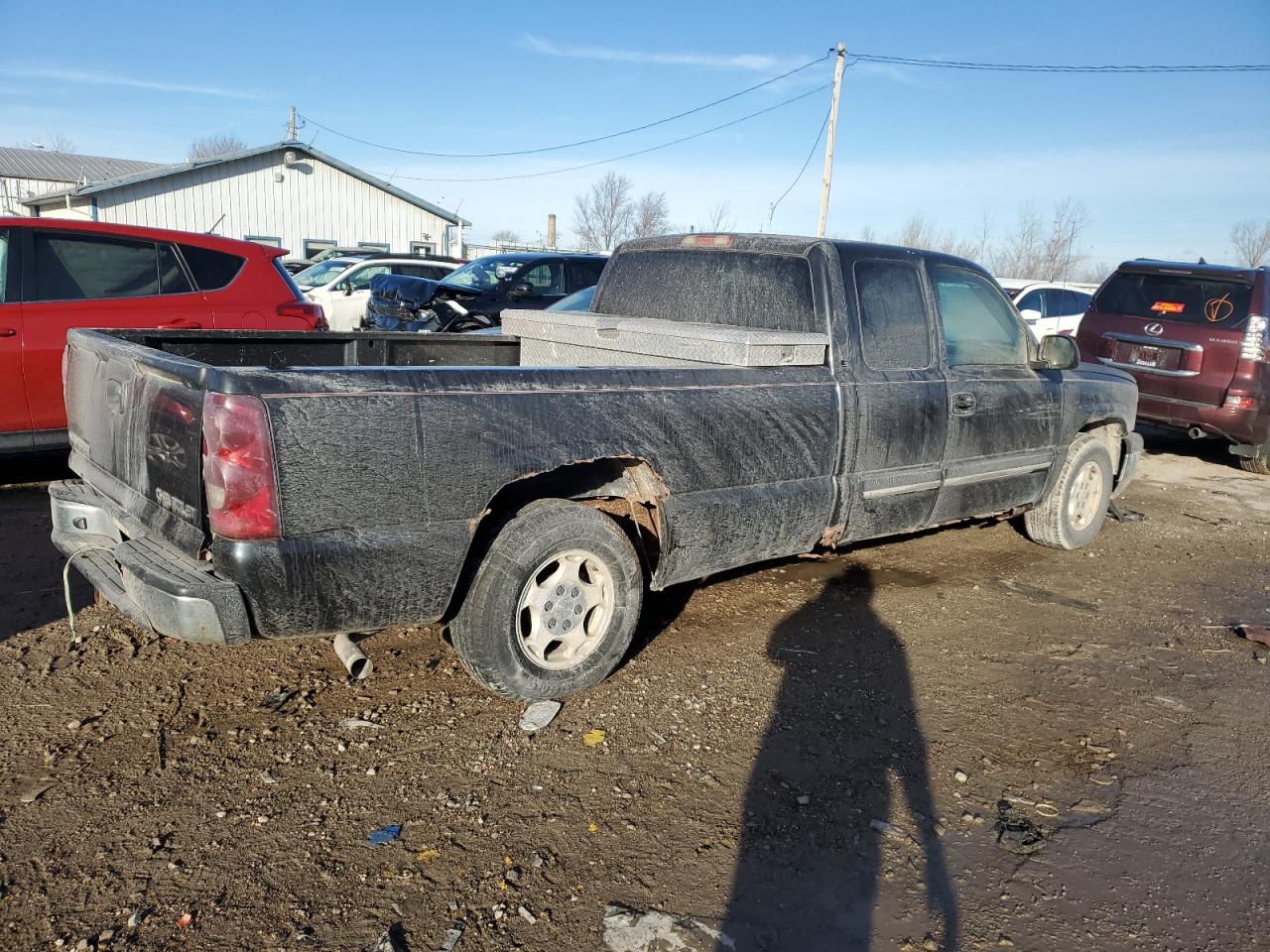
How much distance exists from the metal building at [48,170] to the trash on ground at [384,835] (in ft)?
141

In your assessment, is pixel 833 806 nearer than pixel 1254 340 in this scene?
Yes

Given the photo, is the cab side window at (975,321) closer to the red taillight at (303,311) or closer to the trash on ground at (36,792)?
the trash on ground at (36,792)

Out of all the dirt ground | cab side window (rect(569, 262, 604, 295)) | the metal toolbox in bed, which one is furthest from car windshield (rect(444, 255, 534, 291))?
the dirt ground

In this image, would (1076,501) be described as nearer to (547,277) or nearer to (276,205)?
(547,277)

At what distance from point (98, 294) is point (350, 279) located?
1117 cm

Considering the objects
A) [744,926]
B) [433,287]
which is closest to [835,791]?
[744,926]

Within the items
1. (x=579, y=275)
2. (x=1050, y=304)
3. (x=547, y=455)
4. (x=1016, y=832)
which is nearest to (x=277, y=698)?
(x=547, y=455)

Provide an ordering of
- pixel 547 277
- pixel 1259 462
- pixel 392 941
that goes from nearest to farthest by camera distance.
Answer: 1. pixel 392 941
2. pixel 1259 462
3. pixel 547 277

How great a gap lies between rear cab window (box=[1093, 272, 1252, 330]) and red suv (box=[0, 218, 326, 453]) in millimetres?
8073

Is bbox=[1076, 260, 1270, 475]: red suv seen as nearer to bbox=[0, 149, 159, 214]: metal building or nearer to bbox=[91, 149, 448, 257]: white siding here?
bbox=[91, 149, 448, 257]: white siding

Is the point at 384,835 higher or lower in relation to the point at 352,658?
lower

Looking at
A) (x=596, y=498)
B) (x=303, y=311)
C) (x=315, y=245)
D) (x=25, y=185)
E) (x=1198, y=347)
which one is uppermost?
(x=25, y=185)

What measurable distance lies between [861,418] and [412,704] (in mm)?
2459

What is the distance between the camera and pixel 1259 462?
9.54 meters
